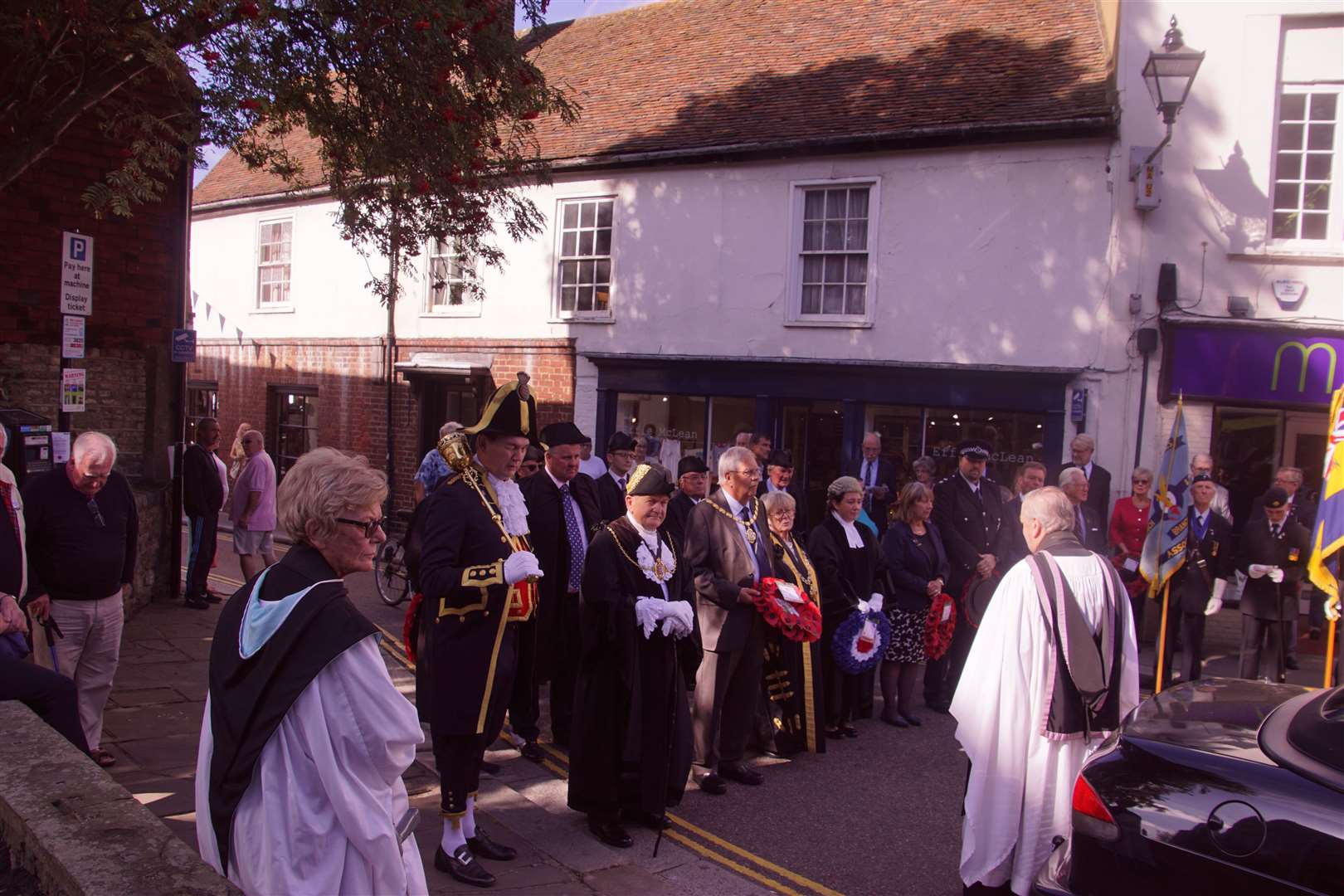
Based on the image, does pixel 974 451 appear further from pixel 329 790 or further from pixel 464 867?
pixel 329 790

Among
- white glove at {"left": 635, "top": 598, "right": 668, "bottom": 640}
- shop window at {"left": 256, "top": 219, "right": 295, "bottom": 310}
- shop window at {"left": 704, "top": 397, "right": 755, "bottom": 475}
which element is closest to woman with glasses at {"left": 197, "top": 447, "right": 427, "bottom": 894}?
white glove at {"left": 635, "top": 598, "right": 668, "bottom": 640}

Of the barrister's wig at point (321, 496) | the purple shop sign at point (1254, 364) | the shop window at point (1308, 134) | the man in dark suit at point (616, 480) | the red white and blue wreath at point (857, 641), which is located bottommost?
the red white and blue wreath at point (857, 641)

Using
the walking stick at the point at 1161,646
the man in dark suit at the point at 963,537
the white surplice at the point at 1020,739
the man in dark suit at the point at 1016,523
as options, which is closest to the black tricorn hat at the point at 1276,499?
the walking stick at the point at 1161,646

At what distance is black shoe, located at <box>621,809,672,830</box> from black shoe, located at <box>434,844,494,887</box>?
100 cm

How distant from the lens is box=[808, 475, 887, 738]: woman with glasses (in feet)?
23.7

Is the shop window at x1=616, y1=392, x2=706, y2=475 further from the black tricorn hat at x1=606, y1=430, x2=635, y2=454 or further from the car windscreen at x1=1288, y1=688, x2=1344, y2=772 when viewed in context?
the car windscreen at x1=1288, y1=688, x2=1344, y2=772

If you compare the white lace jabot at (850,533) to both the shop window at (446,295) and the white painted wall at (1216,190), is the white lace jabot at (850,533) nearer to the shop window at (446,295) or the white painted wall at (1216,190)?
the white painted wall at (1216,190)

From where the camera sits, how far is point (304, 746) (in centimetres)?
253

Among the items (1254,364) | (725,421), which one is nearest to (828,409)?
(725,421)

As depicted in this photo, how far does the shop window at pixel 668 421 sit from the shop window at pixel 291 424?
714 cm

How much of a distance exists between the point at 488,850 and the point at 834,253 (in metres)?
10.6

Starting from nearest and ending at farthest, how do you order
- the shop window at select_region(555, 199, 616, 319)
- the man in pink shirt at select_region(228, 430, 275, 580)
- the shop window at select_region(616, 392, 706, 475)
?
1. the man in pink shirt at select_region(228, 430, 275, 580)
2. the shop window at select_region(616, 392, 706, 475)
3. the shop window at select_region(555, 199, 616, 319)

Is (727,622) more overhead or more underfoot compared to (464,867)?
more overhead

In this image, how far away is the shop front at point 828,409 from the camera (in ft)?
40.7
